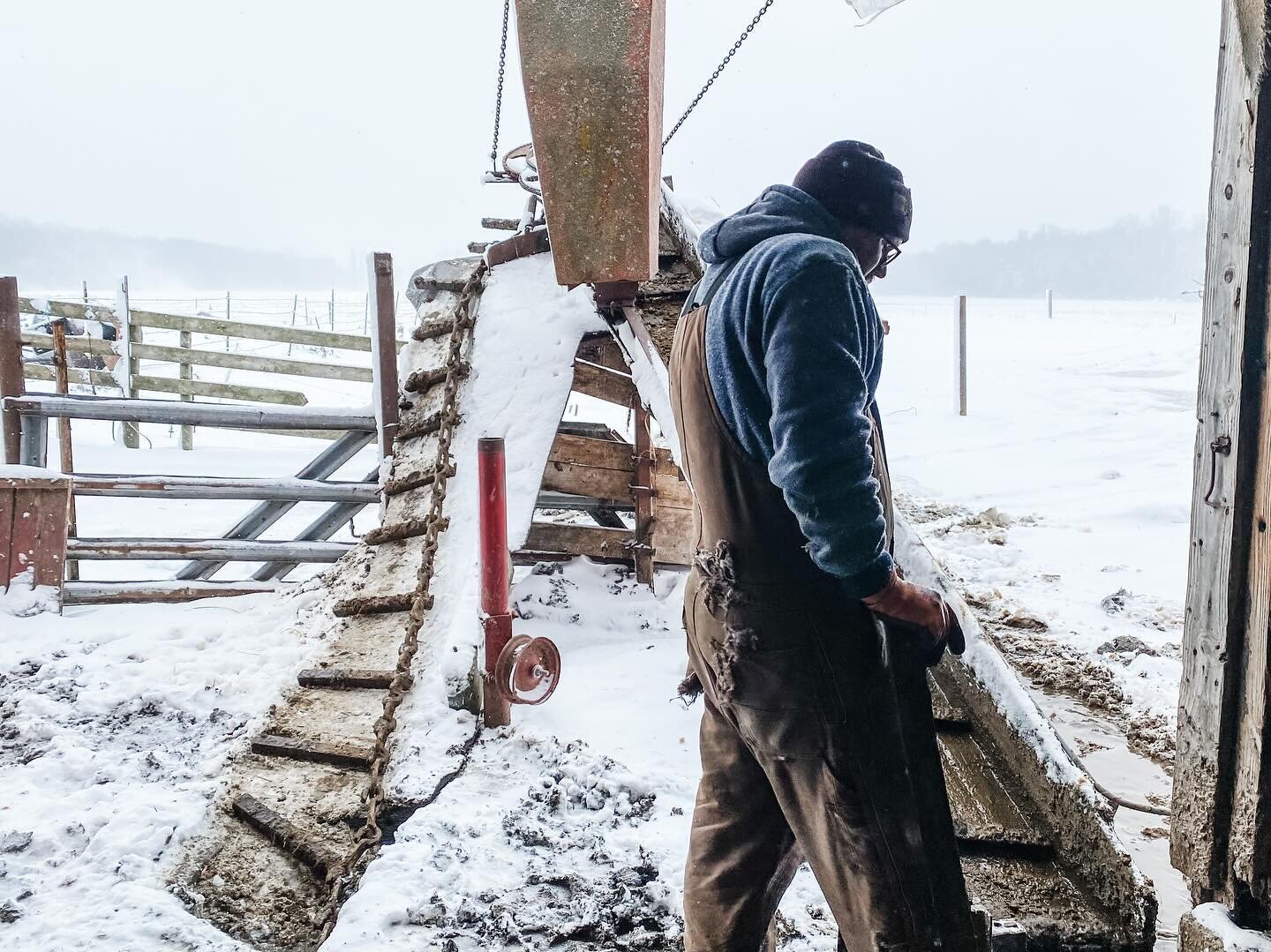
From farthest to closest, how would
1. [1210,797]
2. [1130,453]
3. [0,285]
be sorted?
[1130,453] < [0,285] < [1210,797]

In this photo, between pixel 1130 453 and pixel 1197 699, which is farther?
pixel 1130 453

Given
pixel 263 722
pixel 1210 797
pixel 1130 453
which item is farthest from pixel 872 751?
pixel 1130 453

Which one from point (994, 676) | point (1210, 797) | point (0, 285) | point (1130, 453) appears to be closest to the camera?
point (1210, 797)

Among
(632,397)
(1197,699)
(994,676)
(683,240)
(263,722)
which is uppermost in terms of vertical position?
(683,240)

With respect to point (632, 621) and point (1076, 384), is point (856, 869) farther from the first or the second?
point (1076, 384)

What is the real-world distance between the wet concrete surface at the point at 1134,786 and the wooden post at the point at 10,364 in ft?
19.4

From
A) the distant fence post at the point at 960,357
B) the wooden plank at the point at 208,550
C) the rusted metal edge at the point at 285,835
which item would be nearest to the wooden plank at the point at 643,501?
the wooden plank at the point at 208,550

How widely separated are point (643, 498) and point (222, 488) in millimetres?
2738

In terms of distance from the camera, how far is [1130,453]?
9930 mm

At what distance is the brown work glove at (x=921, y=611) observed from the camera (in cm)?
158

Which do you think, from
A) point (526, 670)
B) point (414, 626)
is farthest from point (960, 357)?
point (414, 626)

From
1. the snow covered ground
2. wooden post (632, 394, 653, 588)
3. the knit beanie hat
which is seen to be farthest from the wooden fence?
the knit beanie hat

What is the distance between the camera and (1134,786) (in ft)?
11.2

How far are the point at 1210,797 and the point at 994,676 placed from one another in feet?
3.75
